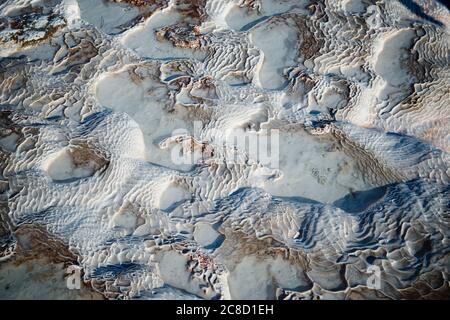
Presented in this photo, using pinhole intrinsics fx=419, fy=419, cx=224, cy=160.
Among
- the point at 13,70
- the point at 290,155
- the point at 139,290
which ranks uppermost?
the point at 13,70

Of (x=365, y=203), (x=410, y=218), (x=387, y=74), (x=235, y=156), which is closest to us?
(x=410, y=218)

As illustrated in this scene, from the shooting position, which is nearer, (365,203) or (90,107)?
(365,203)

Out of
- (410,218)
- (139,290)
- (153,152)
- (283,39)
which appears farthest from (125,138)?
(410,218)

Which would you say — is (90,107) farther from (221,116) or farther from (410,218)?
(410,218)

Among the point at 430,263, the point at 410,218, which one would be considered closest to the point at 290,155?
the point at 410,218

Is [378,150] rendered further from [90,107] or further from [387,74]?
[90,107]

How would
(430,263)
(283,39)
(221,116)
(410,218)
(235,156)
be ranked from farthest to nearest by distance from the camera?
(283,39), (221,116), (235,156), (410,218), (430,263)

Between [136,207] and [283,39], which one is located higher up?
[283,39]
